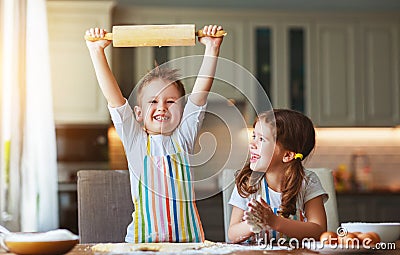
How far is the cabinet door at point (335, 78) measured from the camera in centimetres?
503

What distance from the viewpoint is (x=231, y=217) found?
208 centimetres

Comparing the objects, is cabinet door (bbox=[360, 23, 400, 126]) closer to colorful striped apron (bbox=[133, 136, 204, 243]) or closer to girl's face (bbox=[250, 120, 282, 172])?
girl's face (bbox=[250, 120, 282, 172])

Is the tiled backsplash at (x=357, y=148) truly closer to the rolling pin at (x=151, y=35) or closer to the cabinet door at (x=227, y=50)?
the cabinet door at (x=227, y=50)

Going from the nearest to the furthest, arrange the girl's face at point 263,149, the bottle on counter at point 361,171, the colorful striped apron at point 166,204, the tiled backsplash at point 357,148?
1. the colorful striped apron at point 166,204
2. the girl's face at point 263,149
3. the bottle on counter at point 361,171
4. the tiled backsplash at point 357,148

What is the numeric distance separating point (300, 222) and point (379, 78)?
11.1ft

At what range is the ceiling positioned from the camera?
4.97 m

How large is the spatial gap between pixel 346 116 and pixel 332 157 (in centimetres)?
37

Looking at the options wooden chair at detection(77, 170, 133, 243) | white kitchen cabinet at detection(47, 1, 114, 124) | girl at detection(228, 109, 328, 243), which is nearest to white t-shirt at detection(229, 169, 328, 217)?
girl at detection(228, 109, 328, 243)

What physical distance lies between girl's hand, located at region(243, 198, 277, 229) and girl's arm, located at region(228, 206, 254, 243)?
0.21 meters

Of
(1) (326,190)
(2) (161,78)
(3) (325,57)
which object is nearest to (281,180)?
(1) (326,190)

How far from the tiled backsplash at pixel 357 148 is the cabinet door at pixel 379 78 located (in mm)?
181

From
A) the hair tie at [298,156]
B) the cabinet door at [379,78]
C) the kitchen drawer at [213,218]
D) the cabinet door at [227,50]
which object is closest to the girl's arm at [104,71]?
the hair tie at [298,156]

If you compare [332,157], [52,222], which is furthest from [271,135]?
[332,157]

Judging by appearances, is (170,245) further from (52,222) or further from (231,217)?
(52,222)
